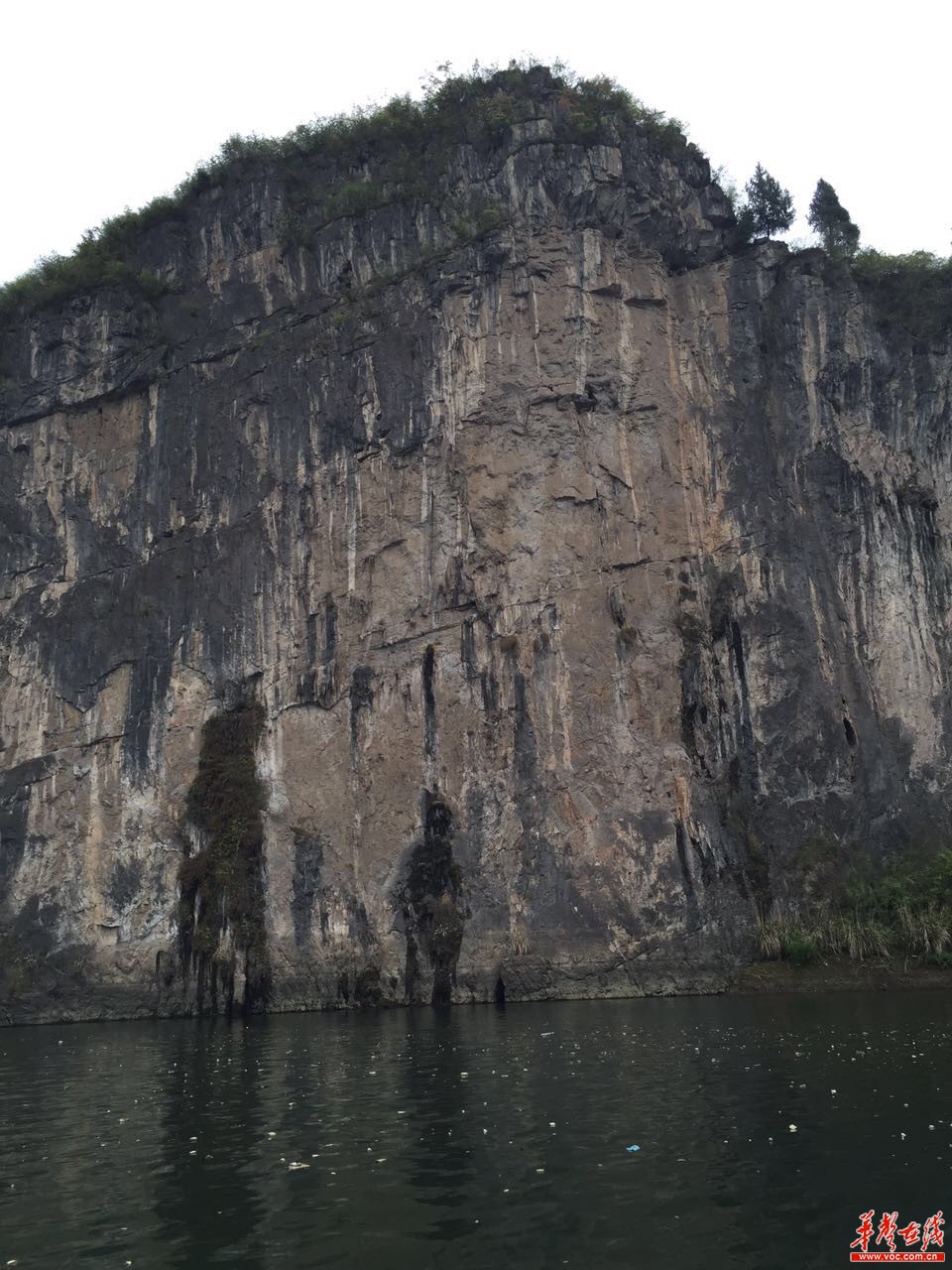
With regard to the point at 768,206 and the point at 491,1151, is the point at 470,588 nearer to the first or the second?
the point at 768,206

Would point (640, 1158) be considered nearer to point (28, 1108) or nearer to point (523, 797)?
point (28, 1108)

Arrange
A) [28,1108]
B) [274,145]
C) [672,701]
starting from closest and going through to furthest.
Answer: [28,1108] < [672,701] < [274,145]

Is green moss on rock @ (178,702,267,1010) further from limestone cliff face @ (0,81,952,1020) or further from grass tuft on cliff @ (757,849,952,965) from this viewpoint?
grass tuft on cliff @ (757,849,952,965)

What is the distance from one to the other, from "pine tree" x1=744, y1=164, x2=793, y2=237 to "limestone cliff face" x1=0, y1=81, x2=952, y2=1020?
2.67 meters

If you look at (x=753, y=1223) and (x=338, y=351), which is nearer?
(x=753, y=1223)

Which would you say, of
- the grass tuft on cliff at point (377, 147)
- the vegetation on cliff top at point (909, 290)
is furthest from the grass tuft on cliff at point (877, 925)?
the grass tuft on cliff at point (377, 147)

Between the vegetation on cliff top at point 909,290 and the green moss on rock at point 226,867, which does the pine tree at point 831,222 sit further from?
the green moss on rock at point 226,867

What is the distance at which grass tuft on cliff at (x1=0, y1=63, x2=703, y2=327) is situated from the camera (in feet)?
175

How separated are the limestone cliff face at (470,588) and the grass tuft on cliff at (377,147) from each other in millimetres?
879

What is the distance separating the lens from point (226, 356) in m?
53.1

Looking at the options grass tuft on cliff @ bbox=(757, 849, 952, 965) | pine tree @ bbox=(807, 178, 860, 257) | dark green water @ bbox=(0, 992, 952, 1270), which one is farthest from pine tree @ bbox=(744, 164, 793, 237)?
dark green water @ bbox=(0, 992, 952, 1270)

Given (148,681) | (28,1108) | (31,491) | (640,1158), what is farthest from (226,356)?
(640,1158)

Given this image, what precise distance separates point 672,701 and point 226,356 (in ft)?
Result: 84.8

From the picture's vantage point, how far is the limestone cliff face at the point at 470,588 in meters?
43.3
